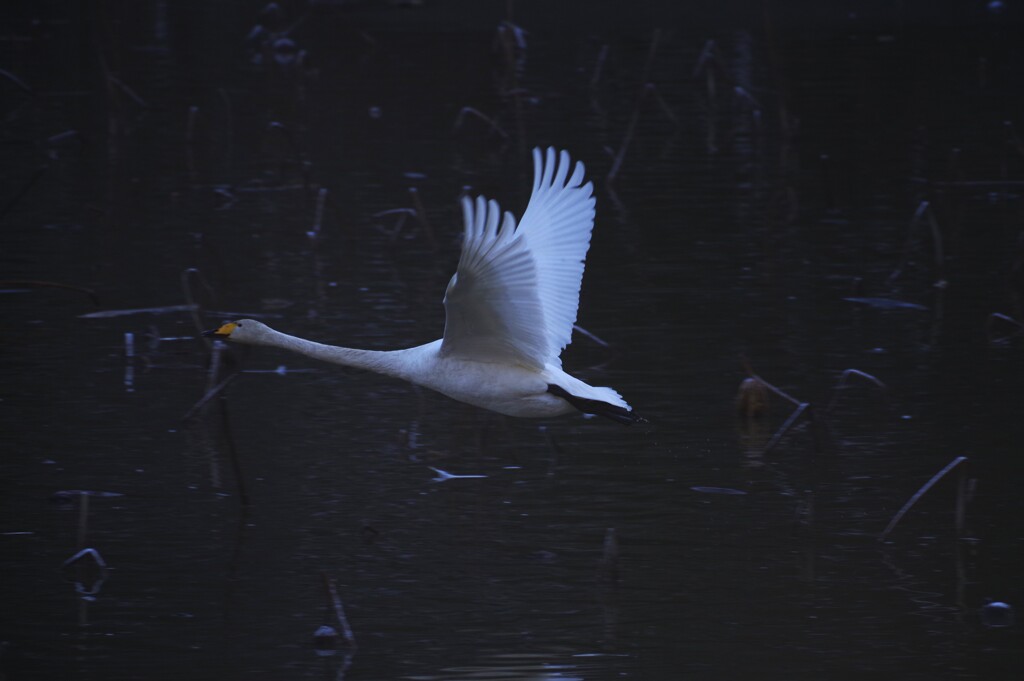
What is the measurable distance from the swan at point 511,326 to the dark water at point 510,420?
63 cm

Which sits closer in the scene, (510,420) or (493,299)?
(493,299)

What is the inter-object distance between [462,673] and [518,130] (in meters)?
11.6

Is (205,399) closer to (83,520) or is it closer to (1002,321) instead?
(83,520)

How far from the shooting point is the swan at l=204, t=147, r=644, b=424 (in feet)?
21.1

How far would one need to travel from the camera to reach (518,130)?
1716cm

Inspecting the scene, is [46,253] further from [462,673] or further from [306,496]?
[462,673]

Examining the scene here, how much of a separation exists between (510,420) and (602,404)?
2.17 m

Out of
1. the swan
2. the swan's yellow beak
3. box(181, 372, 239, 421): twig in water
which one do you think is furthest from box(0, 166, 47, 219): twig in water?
the swan

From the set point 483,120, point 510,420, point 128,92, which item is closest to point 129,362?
point 510,420

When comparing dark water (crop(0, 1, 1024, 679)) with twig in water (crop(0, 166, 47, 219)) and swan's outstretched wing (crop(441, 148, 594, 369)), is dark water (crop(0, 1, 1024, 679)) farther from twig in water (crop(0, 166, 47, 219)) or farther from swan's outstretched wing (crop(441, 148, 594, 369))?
swan's outstretched wing (crop(441, 148, 594, 369))

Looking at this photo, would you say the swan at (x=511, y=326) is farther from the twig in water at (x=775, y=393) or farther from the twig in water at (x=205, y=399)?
the twig in water at (x=775, y=393)

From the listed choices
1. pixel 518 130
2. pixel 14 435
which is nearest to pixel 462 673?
pixel 14 435

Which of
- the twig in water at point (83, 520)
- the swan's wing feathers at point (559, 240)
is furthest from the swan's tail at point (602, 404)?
the twig in water at point (83, 520)

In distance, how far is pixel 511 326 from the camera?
6.90 meters
